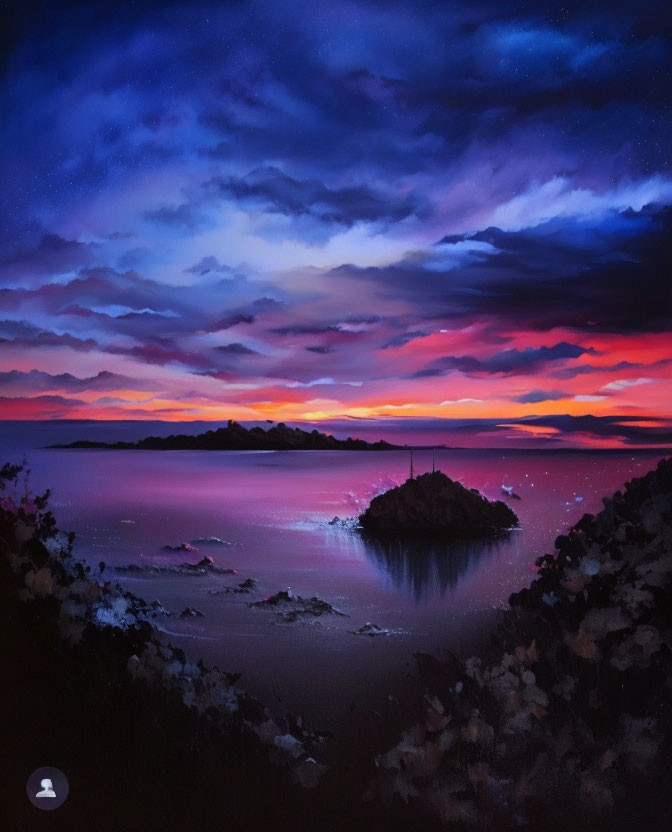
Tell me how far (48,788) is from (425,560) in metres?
2.33

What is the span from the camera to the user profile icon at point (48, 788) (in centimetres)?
327

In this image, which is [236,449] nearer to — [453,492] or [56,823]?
[453,492]

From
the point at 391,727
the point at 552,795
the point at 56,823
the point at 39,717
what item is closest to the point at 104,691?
the point at 39,717

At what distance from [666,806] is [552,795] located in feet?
1.79

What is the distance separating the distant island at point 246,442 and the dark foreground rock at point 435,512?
0.33 m

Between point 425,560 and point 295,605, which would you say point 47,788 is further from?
point 425,560

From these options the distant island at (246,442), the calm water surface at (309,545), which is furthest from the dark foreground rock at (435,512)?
the distant island at (246,442)

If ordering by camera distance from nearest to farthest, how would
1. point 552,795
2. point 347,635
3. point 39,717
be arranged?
point 552,795, point 39,717, point 347,635

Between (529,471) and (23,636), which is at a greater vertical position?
(529,471)

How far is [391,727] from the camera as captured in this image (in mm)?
3416

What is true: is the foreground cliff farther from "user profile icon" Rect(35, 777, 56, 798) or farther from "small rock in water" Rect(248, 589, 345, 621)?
"user profile icon" Rect(35, 777, 56, 798)

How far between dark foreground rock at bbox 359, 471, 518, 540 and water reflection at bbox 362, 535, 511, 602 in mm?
91

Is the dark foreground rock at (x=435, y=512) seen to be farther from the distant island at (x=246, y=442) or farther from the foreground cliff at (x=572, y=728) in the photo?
the foreground cliff at (x=572, y=728)

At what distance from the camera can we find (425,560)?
13.9 feet
